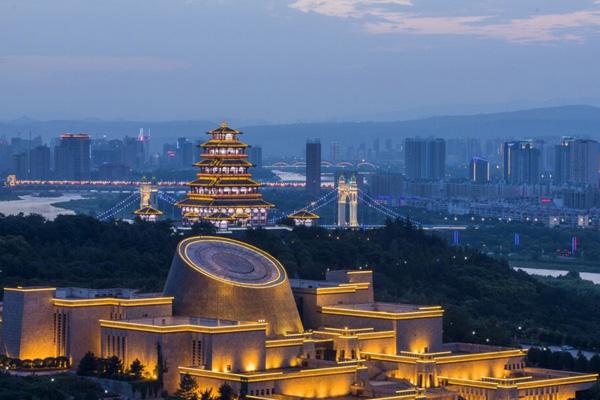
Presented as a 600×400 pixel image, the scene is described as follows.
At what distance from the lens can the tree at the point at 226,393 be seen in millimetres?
38812

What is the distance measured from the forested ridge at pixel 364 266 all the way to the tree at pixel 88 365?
30.2 feet

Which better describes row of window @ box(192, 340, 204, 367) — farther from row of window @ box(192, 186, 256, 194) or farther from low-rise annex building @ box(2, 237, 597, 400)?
row of window @ box(192, 186, 256, 194)

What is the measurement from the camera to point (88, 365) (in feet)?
137

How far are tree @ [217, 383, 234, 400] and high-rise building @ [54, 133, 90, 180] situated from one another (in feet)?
419

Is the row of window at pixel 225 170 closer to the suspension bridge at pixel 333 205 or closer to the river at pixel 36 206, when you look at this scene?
the suspension bridge at pixel 333 205

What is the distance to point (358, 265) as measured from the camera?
208 ft

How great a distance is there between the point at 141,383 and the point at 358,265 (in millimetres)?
23680

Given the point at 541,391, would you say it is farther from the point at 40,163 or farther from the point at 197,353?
the point at 40,163

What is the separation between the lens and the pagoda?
72.6m

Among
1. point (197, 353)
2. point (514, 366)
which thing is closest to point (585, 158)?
point (514, 366)

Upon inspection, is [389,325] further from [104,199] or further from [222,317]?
[104,199]

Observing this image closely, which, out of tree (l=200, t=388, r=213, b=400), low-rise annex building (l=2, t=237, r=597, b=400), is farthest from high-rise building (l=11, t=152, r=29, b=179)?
tree (l=200, t=388, r=213, b=400)

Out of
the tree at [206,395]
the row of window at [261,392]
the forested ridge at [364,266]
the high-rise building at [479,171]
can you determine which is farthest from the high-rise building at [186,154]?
the row of window at [261,392]

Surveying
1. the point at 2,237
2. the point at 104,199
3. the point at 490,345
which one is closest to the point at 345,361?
the point at 490,345
